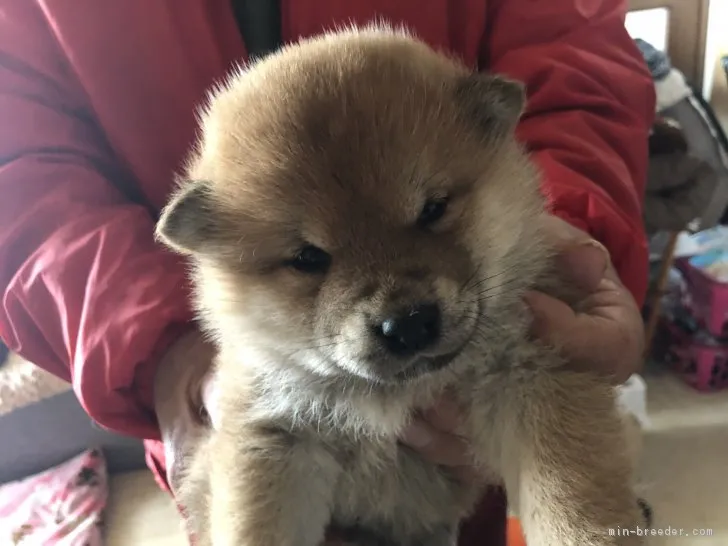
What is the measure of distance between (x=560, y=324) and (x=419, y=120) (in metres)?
0.34

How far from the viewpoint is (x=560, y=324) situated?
3.55ft

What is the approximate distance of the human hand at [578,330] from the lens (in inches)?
42.8

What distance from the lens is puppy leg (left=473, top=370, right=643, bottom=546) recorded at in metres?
0.96

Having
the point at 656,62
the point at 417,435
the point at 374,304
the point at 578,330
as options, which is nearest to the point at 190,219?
the point at 374,304

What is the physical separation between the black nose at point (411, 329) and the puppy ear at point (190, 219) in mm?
306

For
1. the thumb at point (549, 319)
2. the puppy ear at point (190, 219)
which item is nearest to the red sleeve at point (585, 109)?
the thumb at point (549, 319)

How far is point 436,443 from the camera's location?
3.72ft

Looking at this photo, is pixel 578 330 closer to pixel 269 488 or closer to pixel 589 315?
pixel 589 315

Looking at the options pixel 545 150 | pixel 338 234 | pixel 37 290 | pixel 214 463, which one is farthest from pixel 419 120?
pixel 37 290

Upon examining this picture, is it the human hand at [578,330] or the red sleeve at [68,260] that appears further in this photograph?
the red sleeve at [68,260]

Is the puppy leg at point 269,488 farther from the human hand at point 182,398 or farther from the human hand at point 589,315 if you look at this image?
the human hand at point 589,315

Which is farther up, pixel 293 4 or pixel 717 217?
pixel 293 4

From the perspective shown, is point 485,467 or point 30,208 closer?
point 485,467

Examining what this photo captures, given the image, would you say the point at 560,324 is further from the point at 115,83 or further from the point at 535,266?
the point at 115,83
